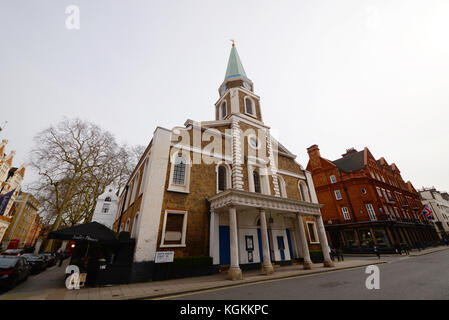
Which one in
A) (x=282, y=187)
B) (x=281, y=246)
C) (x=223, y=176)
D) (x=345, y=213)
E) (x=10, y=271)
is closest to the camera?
(x=10, y=271)

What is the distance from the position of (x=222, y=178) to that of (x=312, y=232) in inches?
469

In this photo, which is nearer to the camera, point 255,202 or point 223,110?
point 255,202

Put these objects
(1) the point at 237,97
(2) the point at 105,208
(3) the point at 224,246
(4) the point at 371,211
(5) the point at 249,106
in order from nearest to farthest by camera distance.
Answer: (3) the point at 224,246 < (1) the point at 237,97 < (5) the point at 249,106 < (4) the point at 371,211 < (2) the point at 105,208

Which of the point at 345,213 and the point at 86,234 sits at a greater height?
the point at 345,213

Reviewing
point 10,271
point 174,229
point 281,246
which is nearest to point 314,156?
point 281,246

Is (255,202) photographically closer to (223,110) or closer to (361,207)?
(223,110)

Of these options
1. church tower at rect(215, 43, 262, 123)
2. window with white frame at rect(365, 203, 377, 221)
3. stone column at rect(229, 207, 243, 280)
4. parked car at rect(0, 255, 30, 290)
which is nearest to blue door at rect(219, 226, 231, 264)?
stone column at rect(229, 207, 243, 280)

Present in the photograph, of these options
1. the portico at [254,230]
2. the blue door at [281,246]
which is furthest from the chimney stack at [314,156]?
the blue door at [281,246]

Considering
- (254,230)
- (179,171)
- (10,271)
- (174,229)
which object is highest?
(179,171)

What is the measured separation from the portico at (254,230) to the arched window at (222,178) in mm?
2312

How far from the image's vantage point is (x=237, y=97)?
21875mm

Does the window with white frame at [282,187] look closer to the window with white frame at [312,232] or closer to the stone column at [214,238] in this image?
the window with white frame at [312,232]

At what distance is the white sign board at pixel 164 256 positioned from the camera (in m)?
Result: 10.9
